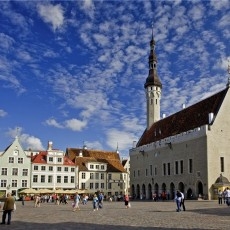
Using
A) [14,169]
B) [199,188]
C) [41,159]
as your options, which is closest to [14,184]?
[14,169]

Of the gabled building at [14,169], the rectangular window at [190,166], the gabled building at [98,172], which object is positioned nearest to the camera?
the rectangular window at [190,166]

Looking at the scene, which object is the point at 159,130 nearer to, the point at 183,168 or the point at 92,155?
the point at 183,168

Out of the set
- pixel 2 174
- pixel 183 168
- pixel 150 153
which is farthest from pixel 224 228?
pixel 2 174

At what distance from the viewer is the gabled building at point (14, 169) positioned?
200 feet

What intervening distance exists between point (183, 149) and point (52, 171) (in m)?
25.5

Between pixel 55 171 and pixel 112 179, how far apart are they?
1219 centimetres

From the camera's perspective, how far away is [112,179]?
72250mm

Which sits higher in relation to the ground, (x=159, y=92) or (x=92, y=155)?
(x=159, y=92)

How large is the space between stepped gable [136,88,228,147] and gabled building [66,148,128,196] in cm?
856

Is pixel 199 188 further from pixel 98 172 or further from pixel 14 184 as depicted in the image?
pixel 14 184

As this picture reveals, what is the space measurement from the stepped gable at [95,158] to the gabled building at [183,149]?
7.40m

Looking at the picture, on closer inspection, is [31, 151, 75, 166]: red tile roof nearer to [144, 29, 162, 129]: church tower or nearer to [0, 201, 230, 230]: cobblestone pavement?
[144, 29, 162, 129]: church tower

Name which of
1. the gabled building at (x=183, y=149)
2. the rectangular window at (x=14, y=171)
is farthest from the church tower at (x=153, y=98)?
the rectangular window at (x=14, y=171)

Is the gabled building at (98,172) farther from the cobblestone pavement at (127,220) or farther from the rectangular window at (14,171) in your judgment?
the cobblestone pavement at (127,220)
